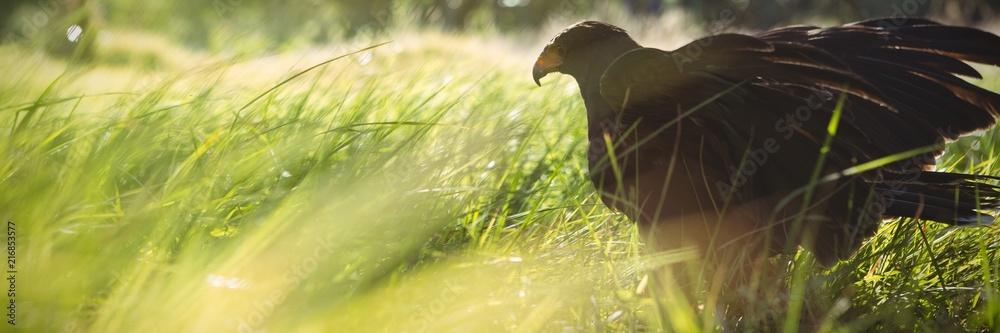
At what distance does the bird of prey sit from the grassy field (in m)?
0.14

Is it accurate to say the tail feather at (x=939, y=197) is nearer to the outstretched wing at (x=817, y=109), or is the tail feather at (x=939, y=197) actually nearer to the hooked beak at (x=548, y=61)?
the outstretched wing at (x=817, y=109)

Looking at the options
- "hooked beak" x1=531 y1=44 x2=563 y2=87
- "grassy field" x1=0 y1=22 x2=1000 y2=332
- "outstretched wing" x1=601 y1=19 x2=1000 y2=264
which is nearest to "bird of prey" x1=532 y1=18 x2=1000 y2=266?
"outstretched wing" x1=601 y1=19 x2=1000 y2=264

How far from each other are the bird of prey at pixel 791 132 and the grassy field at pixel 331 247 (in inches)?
5.6

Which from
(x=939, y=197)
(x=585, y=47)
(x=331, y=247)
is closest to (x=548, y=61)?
(x=585, y=47)

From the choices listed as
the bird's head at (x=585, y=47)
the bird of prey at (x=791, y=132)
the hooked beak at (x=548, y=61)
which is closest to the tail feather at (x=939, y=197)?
the bird of prey at (x=791, y=132)

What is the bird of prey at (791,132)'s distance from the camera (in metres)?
1.89

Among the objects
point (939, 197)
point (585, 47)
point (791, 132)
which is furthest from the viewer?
point (585, 47)

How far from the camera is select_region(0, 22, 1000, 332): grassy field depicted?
5.40ft

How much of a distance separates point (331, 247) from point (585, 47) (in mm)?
1076

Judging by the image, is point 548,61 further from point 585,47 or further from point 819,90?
point 819,90

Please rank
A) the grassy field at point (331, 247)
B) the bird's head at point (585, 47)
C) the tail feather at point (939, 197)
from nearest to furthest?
1. the grassy field at point (331, 247)
2. the tail feather at point (939, 197)
3. the bird's head at point (585, 47)

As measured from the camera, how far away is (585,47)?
2.45m

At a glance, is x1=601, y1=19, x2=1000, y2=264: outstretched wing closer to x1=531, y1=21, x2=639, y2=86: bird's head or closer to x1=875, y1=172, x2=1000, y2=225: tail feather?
x1=875, y1=172, x2=1000, y2=225: tail feather

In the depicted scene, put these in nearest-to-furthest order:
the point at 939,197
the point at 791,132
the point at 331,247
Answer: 1. the point at 331,247
2. the point at 791,132
3. the point at 939,197
